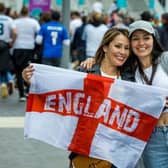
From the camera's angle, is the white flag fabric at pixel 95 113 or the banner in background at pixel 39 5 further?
the banner in background at pixel 39 5

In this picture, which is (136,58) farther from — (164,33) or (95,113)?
(164,33)

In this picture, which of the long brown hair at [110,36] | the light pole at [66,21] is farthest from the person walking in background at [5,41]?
the long brown hair at [110,36]

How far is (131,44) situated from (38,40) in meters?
7.52

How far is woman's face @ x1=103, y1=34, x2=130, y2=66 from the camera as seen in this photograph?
161 inches

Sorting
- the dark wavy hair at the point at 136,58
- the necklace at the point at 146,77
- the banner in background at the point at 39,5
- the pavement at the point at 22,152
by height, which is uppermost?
the dark wavy hair at the point at 136,58

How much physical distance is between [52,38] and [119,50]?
7.63 meters

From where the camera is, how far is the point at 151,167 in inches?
161

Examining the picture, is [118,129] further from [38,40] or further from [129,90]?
[38,40]

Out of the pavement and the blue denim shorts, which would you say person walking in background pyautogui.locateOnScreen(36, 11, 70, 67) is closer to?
the pavement

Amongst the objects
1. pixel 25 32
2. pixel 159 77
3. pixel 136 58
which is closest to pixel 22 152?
pixel 136 58

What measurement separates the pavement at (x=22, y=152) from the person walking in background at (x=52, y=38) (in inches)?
107

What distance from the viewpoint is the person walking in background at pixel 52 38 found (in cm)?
1154

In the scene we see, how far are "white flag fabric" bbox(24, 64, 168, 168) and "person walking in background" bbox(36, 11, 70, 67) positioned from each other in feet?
24.2

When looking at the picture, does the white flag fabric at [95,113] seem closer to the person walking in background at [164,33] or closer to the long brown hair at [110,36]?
the long brown hair at [110,36]
